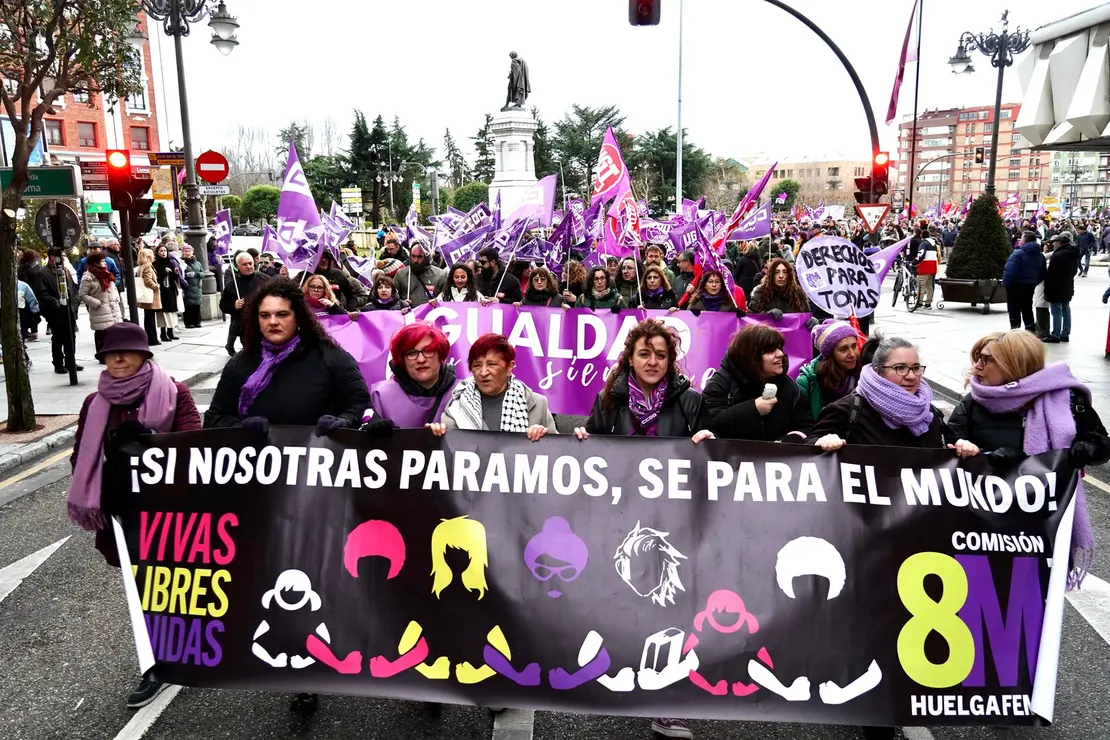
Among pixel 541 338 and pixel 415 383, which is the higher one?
pixel 415 383

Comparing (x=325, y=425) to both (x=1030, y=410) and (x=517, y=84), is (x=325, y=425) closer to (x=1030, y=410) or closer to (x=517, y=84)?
(x=1030, y=410)

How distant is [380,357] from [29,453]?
3531 millimetres

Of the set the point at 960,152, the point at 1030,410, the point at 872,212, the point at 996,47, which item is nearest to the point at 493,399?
the point at 1030,410

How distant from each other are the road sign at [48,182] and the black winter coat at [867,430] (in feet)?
29.8

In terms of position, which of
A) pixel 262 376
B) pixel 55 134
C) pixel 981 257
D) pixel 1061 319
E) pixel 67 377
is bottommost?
pixel 67 377

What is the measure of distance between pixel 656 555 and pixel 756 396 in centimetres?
147

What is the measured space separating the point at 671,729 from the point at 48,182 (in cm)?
940

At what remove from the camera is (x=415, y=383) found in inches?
163

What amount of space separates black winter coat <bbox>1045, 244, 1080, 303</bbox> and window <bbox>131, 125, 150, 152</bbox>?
2312 inches

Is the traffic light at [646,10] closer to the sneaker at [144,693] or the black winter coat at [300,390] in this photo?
the black winter coat at [300,390]

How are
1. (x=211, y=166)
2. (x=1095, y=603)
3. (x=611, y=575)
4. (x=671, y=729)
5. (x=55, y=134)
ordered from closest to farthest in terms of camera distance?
1. (x=611, y=575)
2. (x=671, y=729)
3. (x=1095, y=603)
4. (x=211, y=166)
5. (x=55, y=134)

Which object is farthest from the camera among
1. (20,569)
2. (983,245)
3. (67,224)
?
(983,245)

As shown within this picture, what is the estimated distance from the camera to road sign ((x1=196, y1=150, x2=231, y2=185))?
62.6 feet

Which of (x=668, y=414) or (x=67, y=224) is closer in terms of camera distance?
(x=668, y=414)
